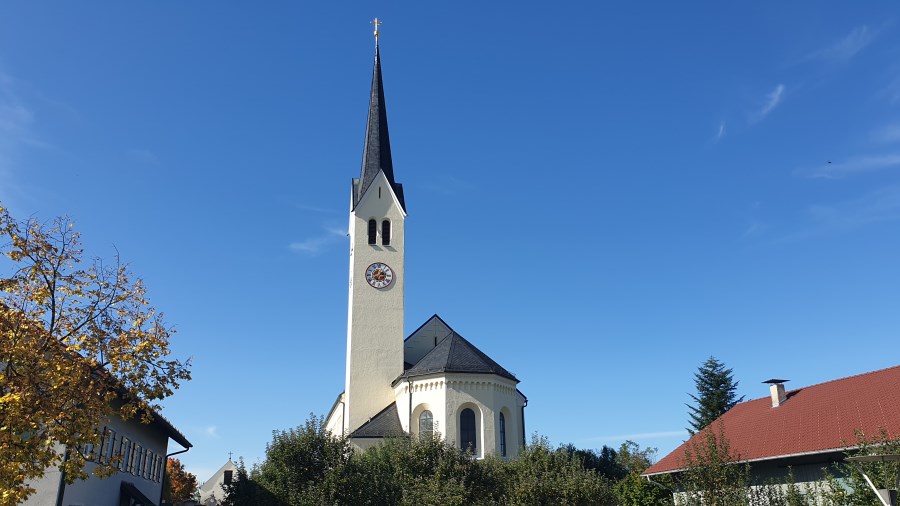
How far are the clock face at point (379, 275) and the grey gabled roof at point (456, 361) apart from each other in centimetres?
548

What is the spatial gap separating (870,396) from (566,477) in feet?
35.8

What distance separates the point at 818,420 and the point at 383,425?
25600 millimetres

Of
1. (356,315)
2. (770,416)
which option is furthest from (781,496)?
(356,315)

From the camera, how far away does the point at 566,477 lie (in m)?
25.2

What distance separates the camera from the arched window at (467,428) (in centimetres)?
4281

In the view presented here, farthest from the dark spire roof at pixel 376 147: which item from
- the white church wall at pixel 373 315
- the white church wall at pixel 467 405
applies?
the white church wall at pixel 467 405

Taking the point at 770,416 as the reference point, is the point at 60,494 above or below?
below

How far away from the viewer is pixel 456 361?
4416cm

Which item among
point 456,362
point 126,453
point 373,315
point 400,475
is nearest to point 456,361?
point 456,362

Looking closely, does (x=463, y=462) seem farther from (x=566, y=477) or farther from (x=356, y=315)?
(x=356, y=315)

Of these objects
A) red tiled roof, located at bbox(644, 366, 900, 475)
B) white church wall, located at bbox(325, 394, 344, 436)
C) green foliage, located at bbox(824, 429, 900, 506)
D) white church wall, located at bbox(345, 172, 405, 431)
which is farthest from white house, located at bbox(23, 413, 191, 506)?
red tiled roof, located at bbox(644, 366, 900, 475)

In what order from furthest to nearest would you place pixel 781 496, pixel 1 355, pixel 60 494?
pixel 60 494
pixel 781 496
pixel 1 355

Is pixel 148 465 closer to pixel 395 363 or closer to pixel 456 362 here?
pixel 395 363

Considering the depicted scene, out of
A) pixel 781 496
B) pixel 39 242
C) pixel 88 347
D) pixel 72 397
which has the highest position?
pixel 39 242
